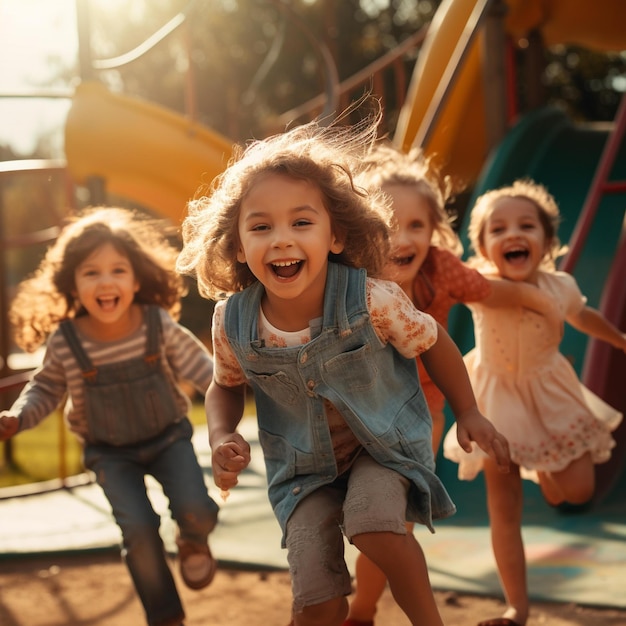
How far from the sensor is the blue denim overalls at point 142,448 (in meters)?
3.35

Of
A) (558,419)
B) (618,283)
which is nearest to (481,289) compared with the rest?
(558,419)

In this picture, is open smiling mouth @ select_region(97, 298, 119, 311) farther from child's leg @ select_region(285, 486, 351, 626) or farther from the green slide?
the green slide

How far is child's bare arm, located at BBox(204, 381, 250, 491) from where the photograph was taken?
2373 mm

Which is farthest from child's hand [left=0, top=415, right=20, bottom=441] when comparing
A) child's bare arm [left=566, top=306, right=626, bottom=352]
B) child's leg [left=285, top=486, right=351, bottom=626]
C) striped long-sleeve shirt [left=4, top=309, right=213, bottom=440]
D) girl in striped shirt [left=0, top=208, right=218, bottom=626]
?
child's bare arm [left=566, top=306, right=626, bottom=352]

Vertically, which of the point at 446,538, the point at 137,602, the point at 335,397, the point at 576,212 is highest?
the point at 576,212

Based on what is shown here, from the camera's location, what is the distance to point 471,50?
7660 millimetres

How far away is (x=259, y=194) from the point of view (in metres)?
2.58

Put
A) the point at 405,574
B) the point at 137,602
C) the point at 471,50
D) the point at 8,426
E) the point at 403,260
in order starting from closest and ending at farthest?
1. the point at 405,574
2. the point at 8,426
3. the point at 403,260
4. the point at 137,602
5. the point at 471,50

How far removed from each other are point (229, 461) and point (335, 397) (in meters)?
0.32

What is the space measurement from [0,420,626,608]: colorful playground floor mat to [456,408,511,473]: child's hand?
50.2 inches

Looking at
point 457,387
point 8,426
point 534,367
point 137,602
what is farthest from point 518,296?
point 137,602

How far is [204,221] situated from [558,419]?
1530mm

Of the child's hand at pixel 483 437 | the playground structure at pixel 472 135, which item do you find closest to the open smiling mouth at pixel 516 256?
the child's hand at pixel 483 437

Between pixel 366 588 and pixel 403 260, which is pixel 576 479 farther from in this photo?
pixel 403 260
